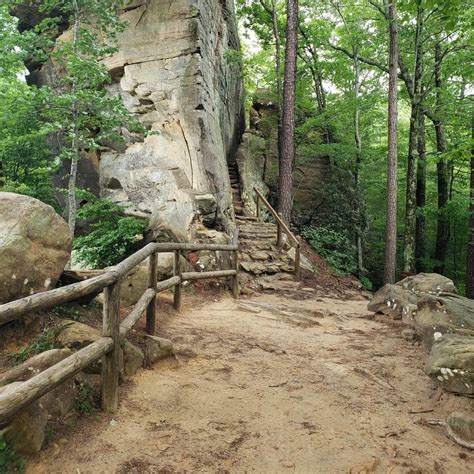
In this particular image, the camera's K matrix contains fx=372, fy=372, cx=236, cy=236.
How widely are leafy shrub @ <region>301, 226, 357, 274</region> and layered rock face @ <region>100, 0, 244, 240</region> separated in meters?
4.58

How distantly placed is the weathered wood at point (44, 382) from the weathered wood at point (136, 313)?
38 cm

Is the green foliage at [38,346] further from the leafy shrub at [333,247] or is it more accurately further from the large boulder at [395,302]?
the leafy shrub at [333,247]

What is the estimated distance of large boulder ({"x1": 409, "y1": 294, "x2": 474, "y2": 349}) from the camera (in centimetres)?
453

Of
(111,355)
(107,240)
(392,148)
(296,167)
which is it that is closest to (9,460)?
(111,355)

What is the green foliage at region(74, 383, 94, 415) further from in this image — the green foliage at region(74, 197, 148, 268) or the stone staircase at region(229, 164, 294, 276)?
the stone staircase at region(229, 164, 294, 276)

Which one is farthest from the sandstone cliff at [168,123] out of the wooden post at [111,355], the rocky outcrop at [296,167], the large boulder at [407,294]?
the wooden post at [111,355]

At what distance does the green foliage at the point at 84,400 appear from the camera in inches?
105

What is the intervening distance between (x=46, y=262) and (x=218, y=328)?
267 centimetres

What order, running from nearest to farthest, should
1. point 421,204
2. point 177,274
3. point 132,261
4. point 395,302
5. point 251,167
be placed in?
point 132,261 → point 177,274 → point 395,302 → point 421,204 → point 251,167

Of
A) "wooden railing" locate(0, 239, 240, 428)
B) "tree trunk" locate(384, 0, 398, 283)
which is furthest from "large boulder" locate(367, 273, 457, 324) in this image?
"tree trunk" locate(384, 0, 398, 283)

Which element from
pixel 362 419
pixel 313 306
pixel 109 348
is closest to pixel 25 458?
pixel 109 348

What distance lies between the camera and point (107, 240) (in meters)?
7.77

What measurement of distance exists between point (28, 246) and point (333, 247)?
13191 millimetres

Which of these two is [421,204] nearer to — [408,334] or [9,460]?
[408,334]
